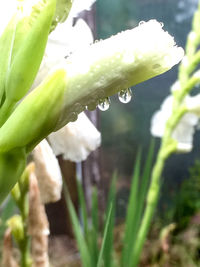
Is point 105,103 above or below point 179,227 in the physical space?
above

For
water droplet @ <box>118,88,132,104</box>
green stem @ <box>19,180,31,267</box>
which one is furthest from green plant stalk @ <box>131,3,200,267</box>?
water droplet @ <box>118,88,132,104</box>

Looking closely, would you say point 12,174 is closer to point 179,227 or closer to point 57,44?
point 57,44

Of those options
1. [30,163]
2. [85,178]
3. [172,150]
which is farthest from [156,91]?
[30,163]

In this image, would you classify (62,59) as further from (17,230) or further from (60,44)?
(17,230)

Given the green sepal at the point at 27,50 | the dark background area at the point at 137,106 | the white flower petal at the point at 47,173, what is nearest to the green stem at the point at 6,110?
the green sepal at the point at 27,50

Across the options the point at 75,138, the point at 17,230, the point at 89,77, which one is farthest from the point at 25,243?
the point at 89,77

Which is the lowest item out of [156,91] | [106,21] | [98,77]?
[98,77]

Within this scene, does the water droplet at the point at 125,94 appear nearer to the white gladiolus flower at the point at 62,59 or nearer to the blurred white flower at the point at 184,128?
the white gladiolus flower at the point at 62,59
